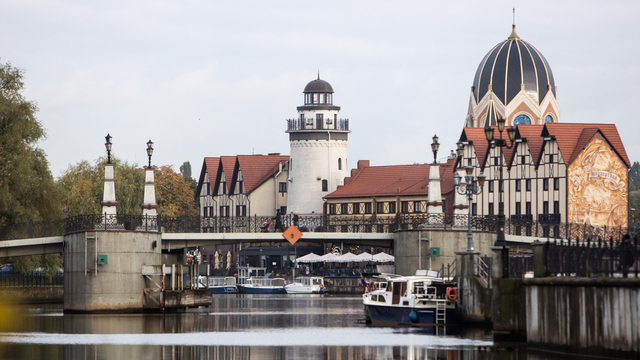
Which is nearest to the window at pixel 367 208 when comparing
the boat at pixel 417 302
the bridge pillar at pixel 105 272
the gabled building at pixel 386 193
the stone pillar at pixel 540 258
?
the gabled building at pixel 386 193

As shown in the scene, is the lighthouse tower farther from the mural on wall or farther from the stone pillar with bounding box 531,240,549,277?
the stone pillar with bounding box 531,240,549,277

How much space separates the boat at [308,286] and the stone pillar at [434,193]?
126 feet

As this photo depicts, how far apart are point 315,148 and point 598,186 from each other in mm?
28985

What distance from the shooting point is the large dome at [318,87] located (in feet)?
374

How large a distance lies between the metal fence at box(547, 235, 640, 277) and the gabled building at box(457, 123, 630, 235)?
228 ft

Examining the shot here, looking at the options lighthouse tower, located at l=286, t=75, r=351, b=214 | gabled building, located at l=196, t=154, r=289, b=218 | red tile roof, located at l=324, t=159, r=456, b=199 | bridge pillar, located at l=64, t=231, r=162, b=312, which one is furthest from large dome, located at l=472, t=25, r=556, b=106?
bridge pillar, located at l=64, t=231, r=162, b=312

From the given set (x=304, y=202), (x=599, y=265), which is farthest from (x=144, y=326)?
(x=304, y=202)

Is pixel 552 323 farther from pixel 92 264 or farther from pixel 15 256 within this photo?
pixel 15 256

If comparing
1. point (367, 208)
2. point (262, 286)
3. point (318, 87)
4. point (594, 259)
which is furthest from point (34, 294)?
point (594, 259)

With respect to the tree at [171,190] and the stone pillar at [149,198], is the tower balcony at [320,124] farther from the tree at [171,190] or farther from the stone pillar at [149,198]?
the stone pillar at [149,198]

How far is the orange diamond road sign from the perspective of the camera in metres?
63.7

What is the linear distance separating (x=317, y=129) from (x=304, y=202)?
9.98m

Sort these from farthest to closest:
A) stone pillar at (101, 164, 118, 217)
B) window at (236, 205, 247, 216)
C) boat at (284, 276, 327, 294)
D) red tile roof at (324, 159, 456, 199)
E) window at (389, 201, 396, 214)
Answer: window at (236, 205, 247, 216) < window at (389, 201, 396, 214) < red tile roof at (324, 159, 456, 199) < boat at (284, 276, 327, 294) < stone pillar at (101, 164, 118, 217)

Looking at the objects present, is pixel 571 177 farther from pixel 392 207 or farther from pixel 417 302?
pixel 417 302
